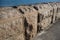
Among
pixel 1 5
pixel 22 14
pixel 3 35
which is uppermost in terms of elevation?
pixel 1 5

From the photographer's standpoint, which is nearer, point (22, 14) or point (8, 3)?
point (8, 3)

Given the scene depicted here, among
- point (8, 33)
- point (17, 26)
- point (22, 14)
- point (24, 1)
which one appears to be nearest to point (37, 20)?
point (24, 1)

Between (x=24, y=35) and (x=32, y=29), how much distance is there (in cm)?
25

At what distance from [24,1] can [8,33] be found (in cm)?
56

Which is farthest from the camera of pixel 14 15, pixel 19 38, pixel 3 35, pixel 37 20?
pixel 37 20

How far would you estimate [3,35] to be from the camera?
1.09 meters

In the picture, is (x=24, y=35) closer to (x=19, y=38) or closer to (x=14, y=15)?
(x=19, y=38)

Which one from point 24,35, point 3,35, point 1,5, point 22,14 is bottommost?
point 24,35

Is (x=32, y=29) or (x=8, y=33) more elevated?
(x=8, y=33)

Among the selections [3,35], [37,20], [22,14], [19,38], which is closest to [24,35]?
[19,38]

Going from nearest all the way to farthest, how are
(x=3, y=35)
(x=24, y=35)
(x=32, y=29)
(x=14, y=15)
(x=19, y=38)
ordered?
(x=3, y=35), (x=14, y=15), (x=19, y=38), (x=24, y=35), (x=32, y=29)

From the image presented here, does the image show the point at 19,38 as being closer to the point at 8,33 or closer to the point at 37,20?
the point at 8,33

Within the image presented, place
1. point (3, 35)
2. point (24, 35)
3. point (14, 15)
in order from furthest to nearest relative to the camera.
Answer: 1. point (24, 35)
2. point (14, 15)
3. point (3, 35)

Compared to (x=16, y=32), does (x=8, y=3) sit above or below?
above
